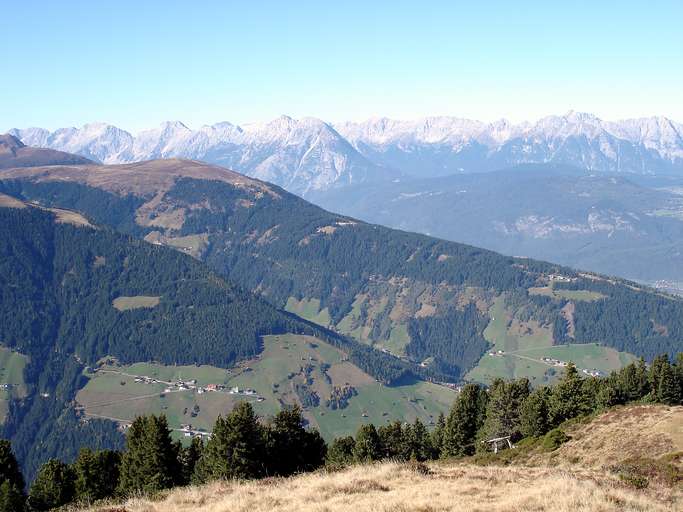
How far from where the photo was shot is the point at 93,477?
68.8 meters

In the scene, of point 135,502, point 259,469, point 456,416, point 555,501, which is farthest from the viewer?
point 456,416

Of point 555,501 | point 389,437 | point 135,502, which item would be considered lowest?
point 389,437

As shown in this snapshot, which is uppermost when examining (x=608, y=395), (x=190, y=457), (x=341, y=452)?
(x=608, y=395)

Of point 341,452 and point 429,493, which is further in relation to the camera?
point 341,452

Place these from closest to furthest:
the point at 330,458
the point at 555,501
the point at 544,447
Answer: the point at 555,501, the point at 544,447, the point at 330,458

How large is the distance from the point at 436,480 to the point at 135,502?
15.5m

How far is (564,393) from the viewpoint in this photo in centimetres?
9169

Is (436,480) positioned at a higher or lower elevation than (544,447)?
higher

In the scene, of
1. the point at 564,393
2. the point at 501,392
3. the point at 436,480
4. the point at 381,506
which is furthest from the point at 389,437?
the point at 381,506

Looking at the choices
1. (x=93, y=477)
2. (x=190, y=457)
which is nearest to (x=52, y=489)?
(x=93, y=477)

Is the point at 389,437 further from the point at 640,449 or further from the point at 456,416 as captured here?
the point at 640,449

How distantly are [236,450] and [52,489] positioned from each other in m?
22.5

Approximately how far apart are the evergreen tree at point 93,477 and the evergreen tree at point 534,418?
51.6m

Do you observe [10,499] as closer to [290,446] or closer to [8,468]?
[8,468]
